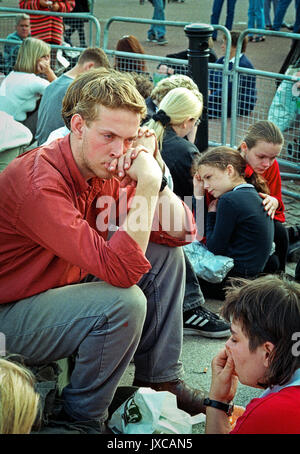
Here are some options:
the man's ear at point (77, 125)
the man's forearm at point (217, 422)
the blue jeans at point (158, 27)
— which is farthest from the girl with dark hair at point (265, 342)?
the blue jeans at point (158, 27)

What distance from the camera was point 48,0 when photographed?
844 centimetres

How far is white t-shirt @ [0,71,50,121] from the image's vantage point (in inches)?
225

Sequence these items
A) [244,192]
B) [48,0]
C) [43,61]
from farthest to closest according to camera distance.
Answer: [48,0] < [43,61] < [244,192]

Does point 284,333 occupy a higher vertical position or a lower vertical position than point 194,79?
lower

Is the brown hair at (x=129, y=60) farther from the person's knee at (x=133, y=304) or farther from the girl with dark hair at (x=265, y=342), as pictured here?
the girl with dark hair at (x=265, y=342)

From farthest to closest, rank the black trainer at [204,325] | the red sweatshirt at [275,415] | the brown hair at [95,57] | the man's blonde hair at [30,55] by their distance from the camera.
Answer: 1. the man's blonde hair at [30,55]
2. the brown hair at [95,57]
3. the black trainer at [204,325]
4. the red sweatshirt at [275,415]

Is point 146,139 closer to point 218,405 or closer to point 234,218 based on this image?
point 234,218

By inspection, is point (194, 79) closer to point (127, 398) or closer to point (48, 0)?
point (127, 398)

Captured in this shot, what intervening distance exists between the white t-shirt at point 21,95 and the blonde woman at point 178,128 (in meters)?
1.86

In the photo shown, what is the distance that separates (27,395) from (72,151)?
1.23 m

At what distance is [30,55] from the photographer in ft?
20.2

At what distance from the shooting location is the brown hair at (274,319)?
2059 mm
